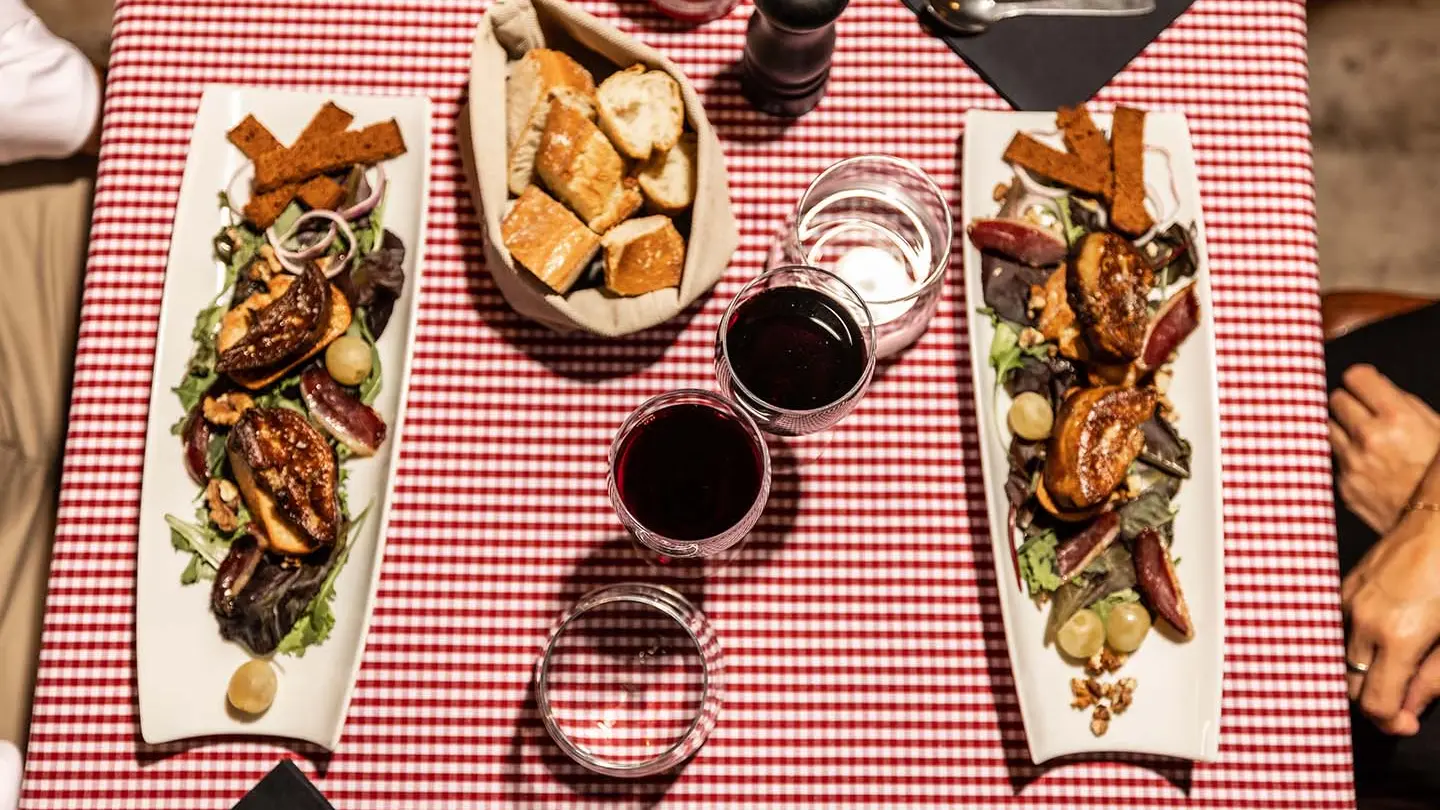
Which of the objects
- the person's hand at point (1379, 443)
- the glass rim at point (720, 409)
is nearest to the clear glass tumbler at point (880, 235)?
the glass rim at point (720, 409)

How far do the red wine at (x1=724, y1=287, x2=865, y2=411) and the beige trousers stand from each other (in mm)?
1198

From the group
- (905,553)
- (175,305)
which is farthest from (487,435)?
(905,553)

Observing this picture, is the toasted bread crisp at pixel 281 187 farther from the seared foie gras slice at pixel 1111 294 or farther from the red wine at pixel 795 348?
the seared foie gras slice at pixel 1111 294

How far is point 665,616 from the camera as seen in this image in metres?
1.26

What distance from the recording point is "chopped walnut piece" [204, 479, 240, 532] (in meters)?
1.23

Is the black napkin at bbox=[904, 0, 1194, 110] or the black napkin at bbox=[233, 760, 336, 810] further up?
the black napkin at bbox=[904, 0, 1194, 110]

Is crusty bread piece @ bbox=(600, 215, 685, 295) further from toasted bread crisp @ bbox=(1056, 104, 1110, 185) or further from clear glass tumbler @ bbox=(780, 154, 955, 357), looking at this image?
toasted bread crisp @ bbox=(1056, 104, 1110, 185)

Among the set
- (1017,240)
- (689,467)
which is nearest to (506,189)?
(689,467)

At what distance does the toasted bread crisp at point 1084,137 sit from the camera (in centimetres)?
131

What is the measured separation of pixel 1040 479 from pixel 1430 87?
1925mm

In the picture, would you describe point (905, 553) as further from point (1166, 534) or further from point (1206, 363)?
point (1206, 363)

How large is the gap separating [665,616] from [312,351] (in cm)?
54

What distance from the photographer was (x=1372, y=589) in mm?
1564

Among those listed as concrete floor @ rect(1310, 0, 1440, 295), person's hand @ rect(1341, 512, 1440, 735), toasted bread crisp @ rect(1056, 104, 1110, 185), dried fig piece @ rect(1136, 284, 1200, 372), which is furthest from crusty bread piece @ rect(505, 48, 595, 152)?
concrete floor @ rect(1310, 0, 1440, 295)
